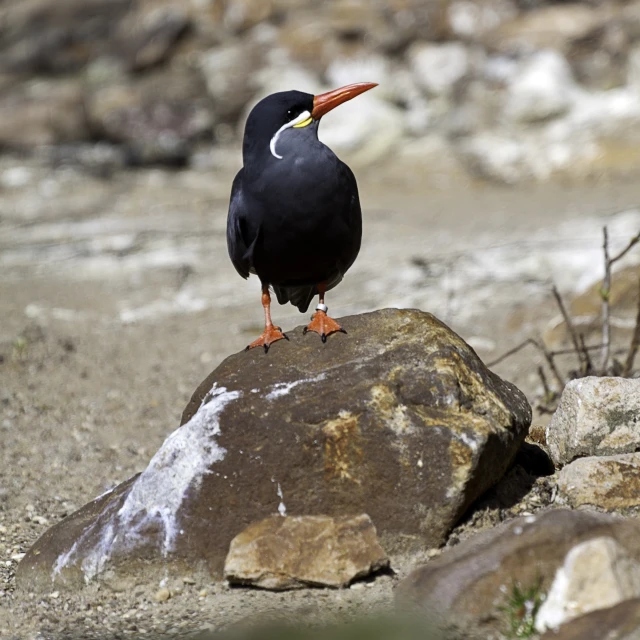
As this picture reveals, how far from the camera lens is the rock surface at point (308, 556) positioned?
3361 millimetres

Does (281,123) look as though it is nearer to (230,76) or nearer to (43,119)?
(230,76)

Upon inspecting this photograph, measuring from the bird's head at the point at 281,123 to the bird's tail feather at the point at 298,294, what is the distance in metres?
0.74

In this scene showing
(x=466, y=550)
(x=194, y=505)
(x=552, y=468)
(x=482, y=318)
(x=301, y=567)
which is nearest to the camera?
(x=466, y=550)

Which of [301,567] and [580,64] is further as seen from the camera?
[580,64]

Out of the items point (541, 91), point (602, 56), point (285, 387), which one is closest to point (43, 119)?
point (541, 91)

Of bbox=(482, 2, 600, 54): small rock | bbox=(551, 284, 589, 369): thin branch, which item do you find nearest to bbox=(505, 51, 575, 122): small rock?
bbox=(482, 2, 600, 54): small rock

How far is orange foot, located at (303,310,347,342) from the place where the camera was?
4012 mm

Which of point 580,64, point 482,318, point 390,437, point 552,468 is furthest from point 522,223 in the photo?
point 390,437

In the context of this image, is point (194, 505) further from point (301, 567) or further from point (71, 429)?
point (71, 429)

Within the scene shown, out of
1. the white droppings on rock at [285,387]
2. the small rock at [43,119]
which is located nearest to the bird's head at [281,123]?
the white droppings on rock at [285,387]

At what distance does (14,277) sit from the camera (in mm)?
8961

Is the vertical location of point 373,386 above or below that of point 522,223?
above

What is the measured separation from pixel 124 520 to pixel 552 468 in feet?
5.74

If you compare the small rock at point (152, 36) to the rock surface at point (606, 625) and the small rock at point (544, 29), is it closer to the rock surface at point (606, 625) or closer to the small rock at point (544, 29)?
the small rock at point (544, 29)
